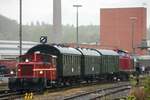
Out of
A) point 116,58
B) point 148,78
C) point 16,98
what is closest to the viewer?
point 148,78

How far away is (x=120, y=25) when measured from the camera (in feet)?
545

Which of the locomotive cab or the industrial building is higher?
the industrial building

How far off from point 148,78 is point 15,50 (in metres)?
110

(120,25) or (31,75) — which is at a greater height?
(120,25)

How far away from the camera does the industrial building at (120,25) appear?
526 feet

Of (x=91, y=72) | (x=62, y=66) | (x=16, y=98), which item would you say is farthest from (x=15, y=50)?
(x=16, y=98)

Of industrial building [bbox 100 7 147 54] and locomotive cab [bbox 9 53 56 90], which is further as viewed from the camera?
industrial building [bbox 100 7 147 54]

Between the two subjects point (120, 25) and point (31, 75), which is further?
point (120, 25)

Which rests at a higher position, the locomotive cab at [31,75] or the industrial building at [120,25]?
the industrial building at [120,25]

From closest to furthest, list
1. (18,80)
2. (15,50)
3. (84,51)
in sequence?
(18,80) → (84,51) → (15,50)

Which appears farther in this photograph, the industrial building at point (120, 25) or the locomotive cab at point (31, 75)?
the industrial building at point (120, 25)

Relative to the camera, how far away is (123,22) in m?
167

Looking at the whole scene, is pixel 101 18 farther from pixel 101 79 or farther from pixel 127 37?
pixel 101 79

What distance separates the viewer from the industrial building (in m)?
160
